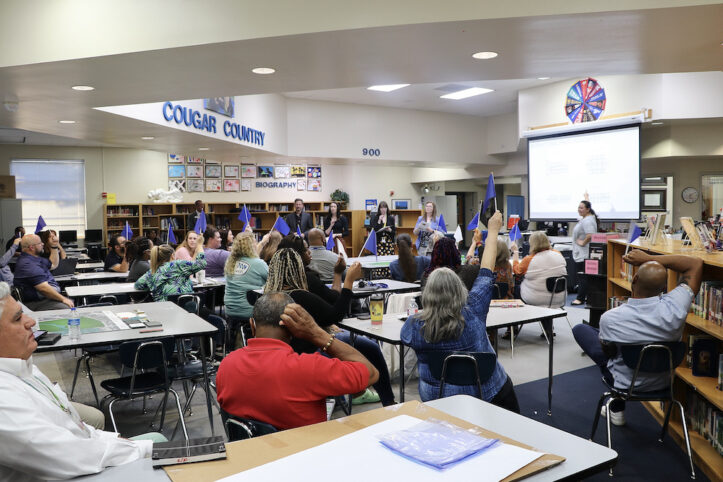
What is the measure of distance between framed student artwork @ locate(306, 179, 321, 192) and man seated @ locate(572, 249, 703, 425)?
12290 mm

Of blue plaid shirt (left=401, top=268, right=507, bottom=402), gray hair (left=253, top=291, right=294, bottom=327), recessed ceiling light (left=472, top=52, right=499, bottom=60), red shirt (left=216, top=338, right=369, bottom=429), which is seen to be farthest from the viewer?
recessed ceiling light (left=472, top=52, right=499, bottom=60)

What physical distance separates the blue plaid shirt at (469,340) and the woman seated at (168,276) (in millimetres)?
3125

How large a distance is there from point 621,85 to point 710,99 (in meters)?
1.43

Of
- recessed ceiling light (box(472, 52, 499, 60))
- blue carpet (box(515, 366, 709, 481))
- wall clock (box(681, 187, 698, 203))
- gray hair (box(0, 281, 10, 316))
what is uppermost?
recessed ceiling light (box(472, 52, 499, 60))

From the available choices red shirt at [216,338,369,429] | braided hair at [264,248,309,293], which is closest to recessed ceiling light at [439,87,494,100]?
braided hair at [264,248,309,293]

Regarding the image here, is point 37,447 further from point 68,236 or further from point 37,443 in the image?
point 68,236

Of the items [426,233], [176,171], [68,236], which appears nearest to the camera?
[426,233]

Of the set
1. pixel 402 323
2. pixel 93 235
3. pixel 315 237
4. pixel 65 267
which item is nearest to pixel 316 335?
pixel 402 323

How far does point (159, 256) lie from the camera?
5.91 metres

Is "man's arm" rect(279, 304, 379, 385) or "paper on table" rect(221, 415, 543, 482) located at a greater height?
"man's arm" rect(279, 304, 379, 385)

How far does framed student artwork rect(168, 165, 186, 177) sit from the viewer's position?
567 inches

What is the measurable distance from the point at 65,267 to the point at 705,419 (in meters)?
8.34

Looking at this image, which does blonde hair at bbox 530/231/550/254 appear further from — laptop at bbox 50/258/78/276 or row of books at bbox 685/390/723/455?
laptop at bbox 50/258/78/276

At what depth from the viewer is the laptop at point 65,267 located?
837cm
